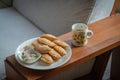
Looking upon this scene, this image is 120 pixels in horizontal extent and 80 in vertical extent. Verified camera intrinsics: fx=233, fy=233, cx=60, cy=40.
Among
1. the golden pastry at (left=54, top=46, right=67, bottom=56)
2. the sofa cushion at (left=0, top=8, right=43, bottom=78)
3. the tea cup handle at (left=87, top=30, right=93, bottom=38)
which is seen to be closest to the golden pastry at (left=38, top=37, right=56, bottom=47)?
the golden pastry at (left=54, top=46, right=67, bottom=56)

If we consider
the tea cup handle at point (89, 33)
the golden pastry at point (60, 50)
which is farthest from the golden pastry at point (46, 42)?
the tea cup handle at point (89, 33)

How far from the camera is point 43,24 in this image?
1615 millimetres

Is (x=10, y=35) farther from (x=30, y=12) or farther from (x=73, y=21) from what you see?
(x=73, y=21)

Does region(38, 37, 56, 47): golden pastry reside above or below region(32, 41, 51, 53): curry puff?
above

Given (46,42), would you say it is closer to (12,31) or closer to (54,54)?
(54,54)

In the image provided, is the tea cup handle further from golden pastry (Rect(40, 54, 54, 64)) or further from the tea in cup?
golden pastry (Rect(40, 54, 54, 64))

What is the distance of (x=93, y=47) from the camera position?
1.18 metres

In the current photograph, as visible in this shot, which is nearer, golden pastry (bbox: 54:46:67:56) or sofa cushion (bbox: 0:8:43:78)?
golden pastry (bbox: 54:46:67:56)

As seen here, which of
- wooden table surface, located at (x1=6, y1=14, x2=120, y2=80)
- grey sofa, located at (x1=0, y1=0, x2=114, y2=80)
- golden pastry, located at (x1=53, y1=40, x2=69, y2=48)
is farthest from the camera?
grey sofa, located at (x1=0, y1=0, x2=114, y2=80)

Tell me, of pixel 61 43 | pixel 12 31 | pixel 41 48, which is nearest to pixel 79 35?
pixel 61 43

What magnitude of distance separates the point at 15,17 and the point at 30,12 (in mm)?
132

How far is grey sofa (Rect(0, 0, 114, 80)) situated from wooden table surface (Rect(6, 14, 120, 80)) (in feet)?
0.26

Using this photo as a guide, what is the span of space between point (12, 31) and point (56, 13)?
13.5 inches

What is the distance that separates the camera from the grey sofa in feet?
4.47
